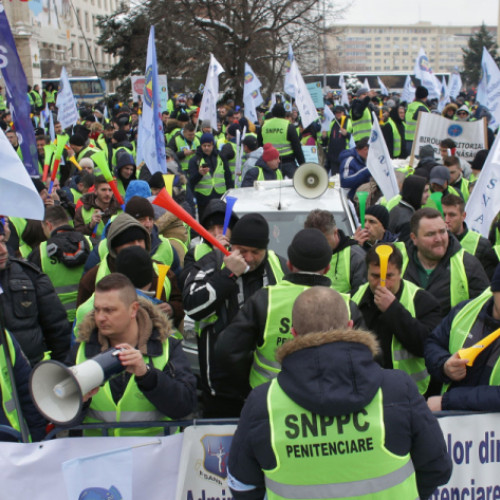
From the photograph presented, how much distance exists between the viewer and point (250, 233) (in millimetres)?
3928

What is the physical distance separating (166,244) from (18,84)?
1.92 m

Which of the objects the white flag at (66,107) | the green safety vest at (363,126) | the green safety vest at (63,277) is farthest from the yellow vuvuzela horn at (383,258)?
the white flag at (66,107)

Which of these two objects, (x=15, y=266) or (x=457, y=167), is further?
(x=457, y=167)

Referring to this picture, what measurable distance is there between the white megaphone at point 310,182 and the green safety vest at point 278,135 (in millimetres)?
5026

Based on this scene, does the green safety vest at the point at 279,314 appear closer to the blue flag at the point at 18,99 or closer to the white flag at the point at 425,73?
the blue flag at the point at 18,99

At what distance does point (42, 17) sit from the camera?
202 ft

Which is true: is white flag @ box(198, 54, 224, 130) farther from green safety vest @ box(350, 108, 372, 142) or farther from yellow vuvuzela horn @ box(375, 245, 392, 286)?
yellow vuvuzela horn @ box(375, 245, 392, 286)

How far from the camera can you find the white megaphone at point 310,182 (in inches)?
262

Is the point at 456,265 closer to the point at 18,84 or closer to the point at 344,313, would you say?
the point at 344,313

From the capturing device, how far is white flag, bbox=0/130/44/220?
127 inches

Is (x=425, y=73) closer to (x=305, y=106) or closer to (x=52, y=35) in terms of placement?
(x=305, y=106)

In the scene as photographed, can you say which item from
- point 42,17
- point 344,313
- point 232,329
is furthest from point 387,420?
point 42,17

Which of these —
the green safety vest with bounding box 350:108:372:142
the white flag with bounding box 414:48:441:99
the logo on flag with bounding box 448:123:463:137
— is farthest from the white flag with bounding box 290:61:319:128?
the white flag with bounding box 414:48:441:99

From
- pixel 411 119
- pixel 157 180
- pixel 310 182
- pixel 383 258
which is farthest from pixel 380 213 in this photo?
pixel 411 119
